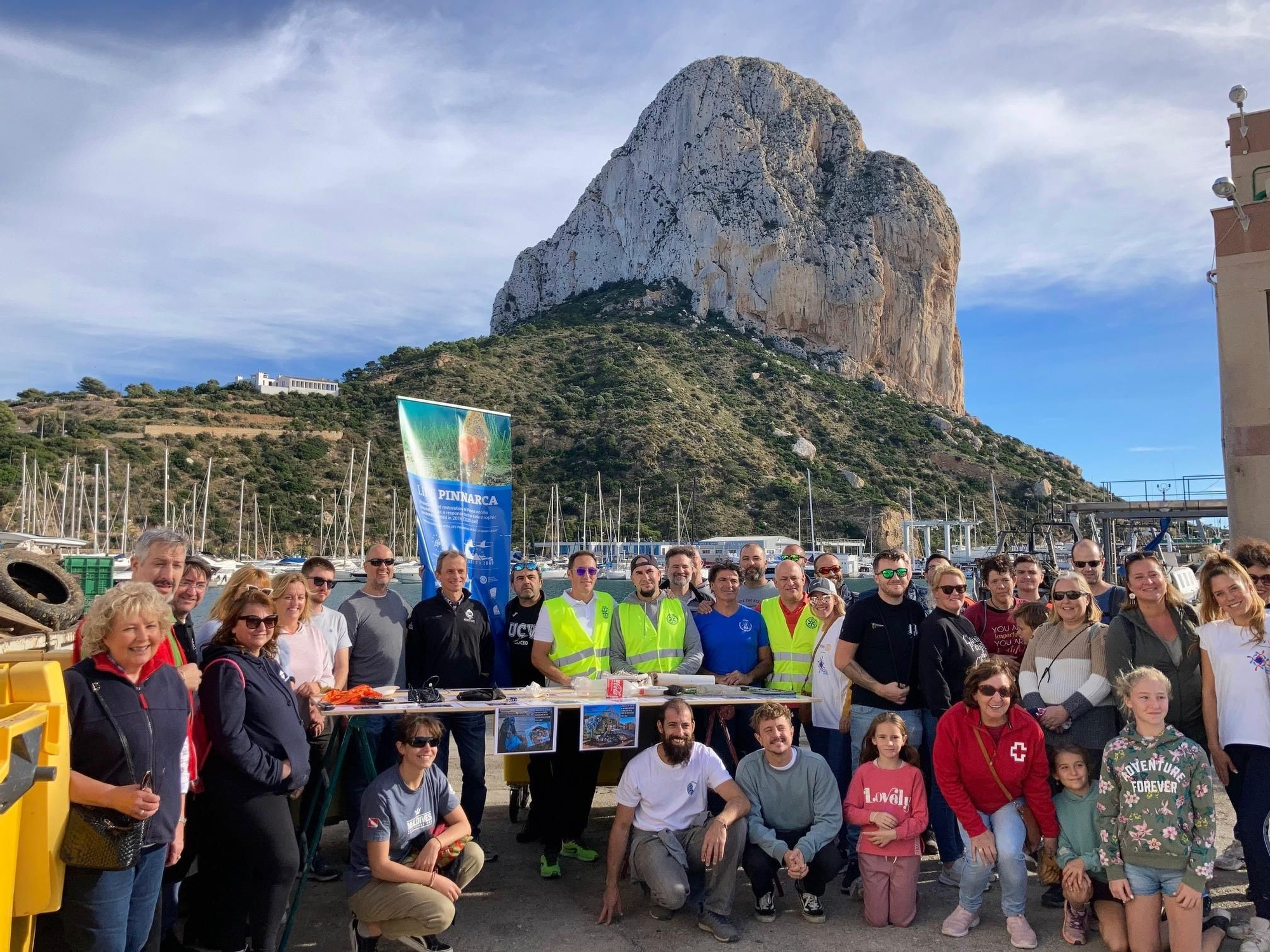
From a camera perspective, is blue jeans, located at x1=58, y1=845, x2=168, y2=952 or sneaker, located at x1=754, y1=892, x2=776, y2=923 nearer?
blue jeans, located at x1=58, y1=845, x2=168, y2=952

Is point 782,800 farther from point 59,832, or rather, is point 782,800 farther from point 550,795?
point 59,832

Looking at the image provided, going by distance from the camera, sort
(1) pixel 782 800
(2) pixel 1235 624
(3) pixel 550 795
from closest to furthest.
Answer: (2) pixel 1235 624
(1) pixel 782 800
(3) pixel 550 795

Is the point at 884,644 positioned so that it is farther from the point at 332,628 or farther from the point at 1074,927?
the point at 332,628

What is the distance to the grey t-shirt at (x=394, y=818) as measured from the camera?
4066 mm

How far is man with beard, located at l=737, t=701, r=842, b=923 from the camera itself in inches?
183

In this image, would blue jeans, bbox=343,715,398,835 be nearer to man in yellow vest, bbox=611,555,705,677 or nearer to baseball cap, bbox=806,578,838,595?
man in yellow vest, bbox=611,555,705,677

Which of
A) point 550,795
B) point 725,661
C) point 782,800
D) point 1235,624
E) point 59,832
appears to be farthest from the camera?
point 725,661

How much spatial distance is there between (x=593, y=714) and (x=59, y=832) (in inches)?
111

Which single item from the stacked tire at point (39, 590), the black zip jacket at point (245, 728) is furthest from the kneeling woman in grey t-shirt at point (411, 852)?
the stacked tire at point (39, 590)

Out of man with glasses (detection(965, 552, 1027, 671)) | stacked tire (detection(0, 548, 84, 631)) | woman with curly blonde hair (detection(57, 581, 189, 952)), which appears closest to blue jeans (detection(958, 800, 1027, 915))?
man with glasses (detection(965, 552, 1027, 671))

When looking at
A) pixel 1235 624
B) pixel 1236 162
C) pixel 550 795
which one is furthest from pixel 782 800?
pixel 1236 162

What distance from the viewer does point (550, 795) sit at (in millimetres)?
5574

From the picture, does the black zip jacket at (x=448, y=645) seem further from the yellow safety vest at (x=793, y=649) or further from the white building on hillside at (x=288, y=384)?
the white building on hillside at (x=288, y=384)

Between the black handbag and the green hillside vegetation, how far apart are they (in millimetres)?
52927
